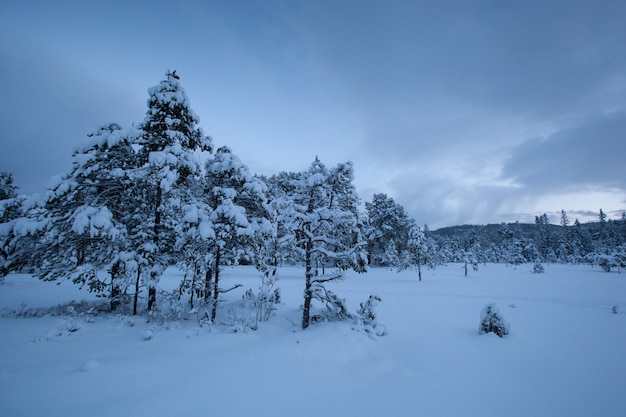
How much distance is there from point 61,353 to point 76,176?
668 centimetres

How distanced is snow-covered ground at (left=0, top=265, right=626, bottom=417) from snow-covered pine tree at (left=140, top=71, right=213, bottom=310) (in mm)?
2986

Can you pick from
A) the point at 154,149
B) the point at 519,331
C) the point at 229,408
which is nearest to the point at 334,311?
the point at 229,408

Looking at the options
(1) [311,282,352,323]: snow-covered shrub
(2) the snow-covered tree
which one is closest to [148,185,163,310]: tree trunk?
(1) [311,282,352,323]: snow-covered shrub

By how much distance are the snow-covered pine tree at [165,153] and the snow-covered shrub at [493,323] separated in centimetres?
1401

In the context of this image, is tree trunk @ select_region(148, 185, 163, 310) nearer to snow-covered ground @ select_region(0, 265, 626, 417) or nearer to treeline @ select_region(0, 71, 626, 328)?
treeline @ select_region(0, 71, 626, 328)

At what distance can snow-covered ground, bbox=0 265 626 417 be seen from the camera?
5285mm

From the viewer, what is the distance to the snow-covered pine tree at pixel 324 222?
34.1 ft

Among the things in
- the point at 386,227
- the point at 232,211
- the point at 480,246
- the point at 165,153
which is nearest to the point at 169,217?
the point at 165,153

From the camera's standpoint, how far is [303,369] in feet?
22.6

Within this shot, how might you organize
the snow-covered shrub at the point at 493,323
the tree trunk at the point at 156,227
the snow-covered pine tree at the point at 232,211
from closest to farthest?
1. the snow-covered shrub at the point at 493,323
2. the snow-covered pine tree at the point at 232,211
3. the tree trunk at the point at 156,227

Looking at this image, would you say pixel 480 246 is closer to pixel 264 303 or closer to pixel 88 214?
pixel 264 303

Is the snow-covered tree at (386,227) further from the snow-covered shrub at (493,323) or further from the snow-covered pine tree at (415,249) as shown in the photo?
the snow-covered shrub at (493,323)

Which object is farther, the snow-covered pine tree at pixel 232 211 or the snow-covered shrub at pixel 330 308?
the snow-covered shrub at pixel 330 308

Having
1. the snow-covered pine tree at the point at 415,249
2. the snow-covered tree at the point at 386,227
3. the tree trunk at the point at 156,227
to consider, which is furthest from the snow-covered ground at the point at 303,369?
the snow-covered tree at the point at 386,227
